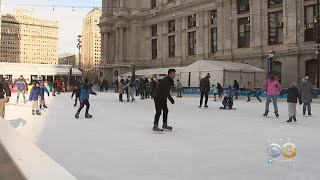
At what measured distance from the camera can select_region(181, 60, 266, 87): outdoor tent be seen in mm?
30375

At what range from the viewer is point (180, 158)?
6.23m

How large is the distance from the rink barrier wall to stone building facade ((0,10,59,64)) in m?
77.7

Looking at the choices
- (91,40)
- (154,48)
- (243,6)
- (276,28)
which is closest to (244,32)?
(243,6)

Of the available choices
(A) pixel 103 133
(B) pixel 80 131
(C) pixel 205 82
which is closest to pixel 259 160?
(A) pixel 103 133

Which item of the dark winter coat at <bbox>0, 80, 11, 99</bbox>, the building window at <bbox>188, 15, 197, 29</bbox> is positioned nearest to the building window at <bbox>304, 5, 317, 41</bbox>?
the building window at <bbox>188, 15, 197, 29</bbox>

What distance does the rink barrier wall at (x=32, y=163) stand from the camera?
3.00 meters

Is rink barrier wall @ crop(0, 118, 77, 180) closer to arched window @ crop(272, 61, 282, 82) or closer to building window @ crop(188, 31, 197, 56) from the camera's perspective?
arched window @ crop(272, 61, 282, 82)

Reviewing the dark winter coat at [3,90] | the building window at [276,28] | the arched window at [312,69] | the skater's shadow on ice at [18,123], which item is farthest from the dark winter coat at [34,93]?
the building window at [276,28]

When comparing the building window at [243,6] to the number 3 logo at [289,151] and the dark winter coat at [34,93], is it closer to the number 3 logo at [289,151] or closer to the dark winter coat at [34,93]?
the dark winter coat at [34,93]

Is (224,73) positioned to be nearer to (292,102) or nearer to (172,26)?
(292,102)

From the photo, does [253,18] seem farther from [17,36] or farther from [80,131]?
[17,36]

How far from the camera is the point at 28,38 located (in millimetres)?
90188

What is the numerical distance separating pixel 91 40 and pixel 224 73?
69.0 m

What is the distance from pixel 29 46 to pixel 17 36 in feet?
22.5
